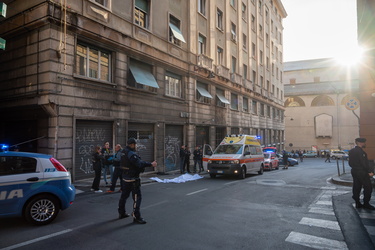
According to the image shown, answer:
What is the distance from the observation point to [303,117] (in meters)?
54.6

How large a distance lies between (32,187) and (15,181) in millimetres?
329

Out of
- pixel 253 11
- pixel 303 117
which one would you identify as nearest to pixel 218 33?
pixel 253 11

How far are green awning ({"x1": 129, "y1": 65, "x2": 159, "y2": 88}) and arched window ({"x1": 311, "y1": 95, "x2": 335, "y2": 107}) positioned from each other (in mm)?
47379

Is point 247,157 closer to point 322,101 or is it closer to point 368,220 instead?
point 368,220

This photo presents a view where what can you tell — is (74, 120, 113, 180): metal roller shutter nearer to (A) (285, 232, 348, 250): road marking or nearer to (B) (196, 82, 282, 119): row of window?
(A) (285, 232, 348, 250): road marking

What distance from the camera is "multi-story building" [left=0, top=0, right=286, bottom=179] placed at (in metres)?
10.9

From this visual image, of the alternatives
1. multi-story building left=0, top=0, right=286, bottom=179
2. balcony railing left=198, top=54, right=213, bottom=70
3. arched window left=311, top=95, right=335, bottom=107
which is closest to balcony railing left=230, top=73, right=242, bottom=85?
multi-story building left=0, top=0, right=286, bottom=179

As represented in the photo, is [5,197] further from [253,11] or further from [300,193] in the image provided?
[253,11]

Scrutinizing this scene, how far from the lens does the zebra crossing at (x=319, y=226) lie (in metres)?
4.68

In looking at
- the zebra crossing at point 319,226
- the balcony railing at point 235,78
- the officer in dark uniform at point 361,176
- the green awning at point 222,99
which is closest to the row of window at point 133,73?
the green awning at point 222,99

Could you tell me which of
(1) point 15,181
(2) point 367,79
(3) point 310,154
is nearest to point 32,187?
(1) point 15,181

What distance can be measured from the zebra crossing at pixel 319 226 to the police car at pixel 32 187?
474 cm

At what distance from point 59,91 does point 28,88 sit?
1760mm

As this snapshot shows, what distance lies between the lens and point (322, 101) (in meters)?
53.7
